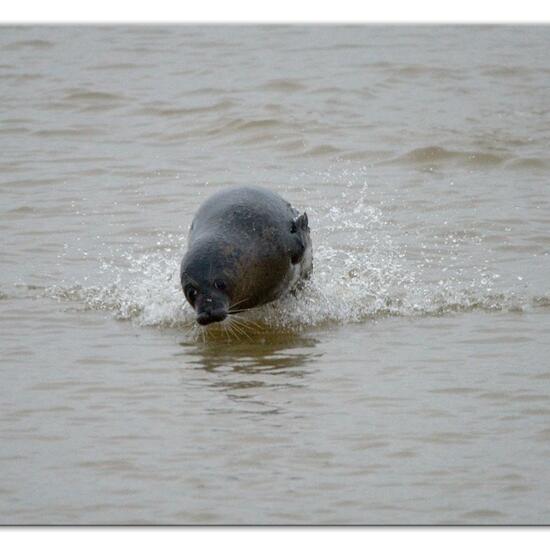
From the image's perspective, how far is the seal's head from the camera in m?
9.25

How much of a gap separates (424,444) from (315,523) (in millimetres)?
1259

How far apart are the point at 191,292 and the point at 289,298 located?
120 centimetres

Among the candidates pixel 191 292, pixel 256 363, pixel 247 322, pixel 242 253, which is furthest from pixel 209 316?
pixel 247 322

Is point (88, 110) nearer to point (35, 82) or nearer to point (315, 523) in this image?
point (35, 82)

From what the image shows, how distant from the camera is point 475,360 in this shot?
30.2ft

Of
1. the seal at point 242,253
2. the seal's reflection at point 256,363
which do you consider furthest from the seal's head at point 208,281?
the seal's reflection at point 256,363

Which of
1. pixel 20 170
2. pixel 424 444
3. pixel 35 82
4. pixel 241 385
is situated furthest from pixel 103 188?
pixel 424 444

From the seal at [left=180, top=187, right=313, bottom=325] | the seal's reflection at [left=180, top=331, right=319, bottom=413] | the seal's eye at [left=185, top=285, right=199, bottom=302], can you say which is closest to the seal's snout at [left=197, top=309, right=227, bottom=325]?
the seal at [left=180, top=187, right=313, bottom=325]

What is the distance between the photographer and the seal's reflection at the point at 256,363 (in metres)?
8.60

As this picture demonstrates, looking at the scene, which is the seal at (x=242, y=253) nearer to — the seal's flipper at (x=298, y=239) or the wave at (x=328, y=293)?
the seal's flipper at (x=298, y=239)

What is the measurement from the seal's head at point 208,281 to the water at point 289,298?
37 cm

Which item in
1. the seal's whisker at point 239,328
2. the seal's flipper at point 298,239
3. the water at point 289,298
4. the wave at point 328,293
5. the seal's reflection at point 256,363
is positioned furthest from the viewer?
the wave at point 328,293

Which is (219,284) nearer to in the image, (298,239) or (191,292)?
(191,292)

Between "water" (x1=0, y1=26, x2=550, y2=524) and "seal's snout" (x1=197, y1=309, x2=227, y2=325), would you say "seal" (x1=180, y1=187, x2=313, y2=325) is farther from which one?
"water" (x1=0, y1=26, x2=550, y2=524)
